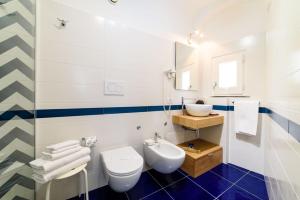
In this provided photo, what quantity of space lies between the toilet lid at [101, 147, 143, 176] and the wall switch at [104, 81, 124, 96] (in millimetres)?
660

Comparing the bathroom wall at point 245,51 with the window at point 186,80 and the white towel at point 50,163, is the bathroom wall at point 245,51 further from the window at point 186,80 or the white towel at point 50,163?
the white towel at point 50,163

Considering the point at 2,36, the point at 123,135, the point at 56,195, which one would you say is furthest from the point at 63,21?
the point at 56,195

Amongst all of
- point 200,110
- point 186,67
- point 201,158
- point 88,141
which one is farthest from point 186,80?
point 88,141

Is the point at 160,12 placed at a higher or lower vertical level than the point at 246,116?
higher

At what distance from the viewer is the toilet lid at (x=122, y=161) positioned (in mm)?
1096

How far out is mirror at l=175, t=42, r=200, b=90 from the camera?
6.96 feet

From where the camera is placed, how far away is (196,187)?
1542 mm

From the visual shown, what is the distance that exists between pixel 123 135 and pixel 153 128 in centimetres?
46

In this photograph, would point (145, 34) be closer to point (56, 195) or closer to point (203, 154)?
point (203, 154)

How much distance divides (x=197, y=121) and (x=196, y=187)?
2.56 ft

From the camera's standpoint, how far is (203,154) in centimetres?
182

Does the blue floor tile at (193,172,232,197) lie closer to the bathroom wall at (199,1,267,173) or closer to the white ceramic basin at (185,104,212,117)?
the bathroom wall at (199,1,267,173)

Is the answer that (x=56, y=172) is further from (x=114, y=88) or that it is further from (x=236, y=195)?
(x=236, y=195)

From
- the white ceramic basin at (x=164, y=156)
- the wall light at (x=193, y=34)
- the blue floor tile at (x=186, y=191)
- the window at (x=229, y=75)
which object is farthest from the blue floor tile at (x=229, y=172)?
the wall light at (x=193, y=34)
